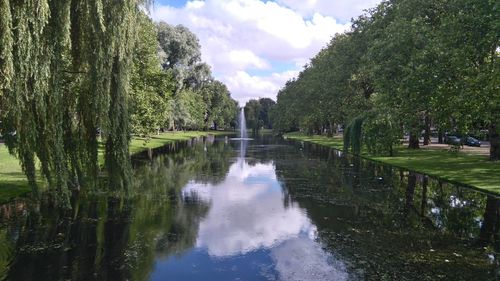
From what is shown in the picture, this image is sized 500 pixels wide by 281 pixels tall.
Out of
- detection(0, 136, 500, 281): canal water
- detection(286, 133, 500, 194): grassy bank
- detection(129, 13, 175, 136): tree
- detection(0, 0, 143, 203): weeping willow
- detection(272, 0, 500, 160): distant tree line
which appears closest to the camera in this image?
detection(0, 136, 500, 281): canal water

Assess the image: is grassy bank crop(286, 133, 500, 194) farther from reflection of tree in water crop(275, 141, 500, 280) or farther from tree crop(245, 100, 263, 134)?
tree crop(245, 100, 263, 134)

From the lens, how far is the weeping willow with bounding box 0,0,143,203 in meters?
10.5

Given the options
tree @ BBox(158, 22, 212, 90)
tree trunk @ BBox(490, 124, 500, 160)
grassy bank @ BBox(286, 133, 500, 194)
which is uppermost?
tree @ BBox(158, 22, 212, 90)

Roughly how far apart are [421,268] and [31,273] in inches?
361

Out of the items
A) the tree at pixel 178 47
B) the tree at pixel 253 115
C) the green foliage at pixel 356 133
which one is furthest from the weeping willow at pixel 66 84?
the tree at pixel 253 115

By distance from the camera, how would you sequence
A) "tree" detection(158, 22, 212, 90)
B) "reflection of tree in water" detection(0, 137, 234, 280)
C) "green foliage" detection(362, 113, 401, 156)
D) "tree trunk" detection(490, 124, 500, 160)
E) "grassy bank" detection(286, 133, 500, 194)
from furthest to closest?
"tree" detection(158, 22, 212, 90) < "green foliage" detection(362, 113, 401, 156) < "tree trunk" detection(490, 124, 500, 160) < "grassy bank" detection(286, 133, 500, 194) < "reflection of tree in water" detection(0, 137, 234, 280)

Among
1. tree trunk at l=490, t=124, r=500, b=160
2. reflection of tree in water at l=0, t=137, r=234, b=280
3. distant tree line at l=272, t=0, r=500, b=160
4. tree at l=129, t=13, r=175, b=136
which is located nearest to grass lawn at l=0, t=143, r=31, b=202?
reflection of tree in water at l=0, t=137, r=234, b=280

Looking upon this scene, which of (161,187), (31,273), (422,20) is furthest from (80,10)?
(422,20)

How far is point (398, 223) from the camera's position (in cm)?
1443

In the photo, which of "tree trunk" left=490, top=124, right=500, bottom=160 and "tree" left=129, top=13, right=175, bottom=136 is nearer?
"tree trunk" left=490, top=124, right=500, bottom=160

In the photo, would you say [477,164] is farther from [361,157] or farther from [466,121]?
[361,157]

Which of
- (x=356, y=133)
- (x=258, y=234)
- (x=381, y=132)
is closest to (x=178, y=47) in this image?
(x=356, y=133)

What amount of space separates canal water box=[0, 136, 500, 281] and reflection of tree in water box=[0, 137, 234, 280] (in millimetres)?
32

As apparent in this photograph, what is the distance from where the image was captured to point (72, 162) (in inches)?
591
